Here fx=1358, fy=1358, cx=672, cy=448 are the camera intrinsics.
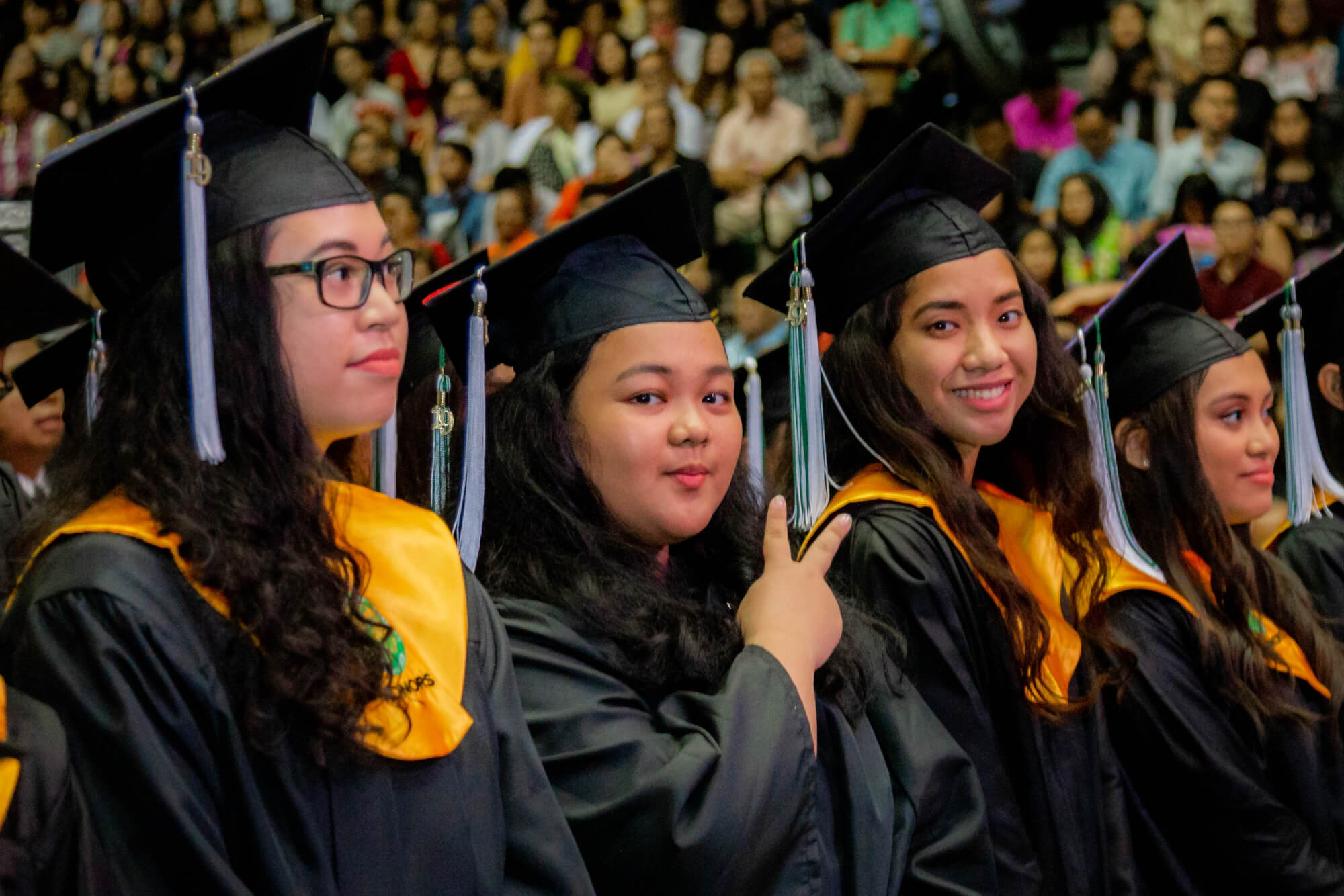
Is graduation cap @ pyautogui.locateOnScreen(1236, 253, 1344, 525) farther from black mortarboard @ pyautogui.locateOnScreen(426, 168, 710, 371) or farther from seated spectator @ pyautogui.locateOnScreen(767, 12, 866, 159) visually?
seated spectator @ pyautogui.locateOnScreen(767, 12, 866, 159)

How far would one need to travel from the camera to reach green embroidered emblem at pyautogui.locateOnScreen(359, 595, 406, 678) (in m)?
1.64

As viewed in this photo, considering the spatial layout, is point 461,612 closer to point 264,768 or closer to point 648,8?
point 264,768

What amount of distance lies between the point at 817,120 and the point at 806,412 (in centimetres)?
571

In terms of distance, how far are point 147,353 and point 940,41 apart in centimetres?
688

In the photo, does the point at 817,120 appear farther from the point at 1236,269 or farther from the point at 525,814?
the point at 525,814

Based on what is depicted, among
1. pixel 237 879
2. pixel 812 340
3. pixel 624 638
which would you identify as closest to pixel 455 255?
pixel 812 340

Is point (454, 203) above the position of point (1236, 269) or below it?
above

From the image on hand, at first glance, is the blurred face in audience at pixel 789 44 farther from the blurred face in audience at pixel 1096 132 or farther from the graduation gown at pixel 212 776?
the graduation gown at pixel 212 776

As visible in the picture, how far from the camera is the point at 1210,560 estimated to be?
2949mm

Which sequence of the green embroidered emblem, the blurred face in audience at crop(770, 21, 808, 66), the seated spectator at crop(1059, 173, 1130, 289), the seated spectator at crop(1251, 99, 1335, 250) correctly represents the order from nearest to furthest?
the green embroidered emblem → the seated spectator at crop(1251, 99, 1335, 250) → the seated spectator at crop(1059, 173, 1130, 289) → the blurred face in audience at crop(770, 21, 808, 66)

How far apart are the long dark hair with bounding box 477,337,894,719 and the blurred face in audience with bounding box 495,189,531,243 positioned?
5.48 meters

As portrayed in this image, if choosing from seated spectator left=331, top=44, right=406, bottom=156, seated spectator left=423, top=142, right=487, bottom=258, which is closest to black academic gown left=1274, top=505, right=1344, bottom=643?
seated spectator left=423, top=142, right=487, bottom=258

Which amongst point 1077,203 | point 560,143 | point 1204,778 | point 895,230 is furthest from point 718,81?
point 1204,778

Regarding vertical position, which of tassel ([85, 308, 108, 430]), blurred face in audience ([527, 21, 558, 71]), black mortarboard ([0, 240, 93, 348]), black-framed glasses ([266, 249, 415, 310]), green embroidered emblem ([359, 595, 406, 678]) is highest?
blurred face in audience ([527, 21, 558, 71])
